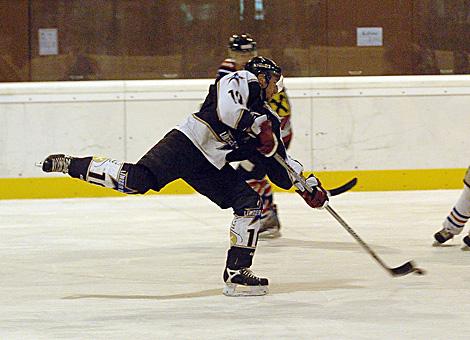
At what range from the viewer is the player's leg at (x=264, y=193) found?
20.4 ft

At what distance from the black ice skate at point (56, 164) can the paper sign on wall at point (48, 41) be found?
14.8 ft

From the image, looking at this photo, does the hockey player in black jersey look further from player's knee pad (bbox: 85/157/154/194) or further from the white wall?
the white wall

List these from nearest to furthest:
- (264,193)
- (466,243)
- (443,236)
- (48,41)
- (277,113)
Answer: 1. (466,243)
2. (443,236)
3. (277,113)
4. (264,193)
5. (48,41)

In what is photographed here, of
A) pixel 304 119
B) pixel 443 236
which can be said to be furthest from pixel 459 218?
pixel 304 119

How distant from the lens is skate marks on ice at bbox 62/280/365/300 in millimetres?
4445

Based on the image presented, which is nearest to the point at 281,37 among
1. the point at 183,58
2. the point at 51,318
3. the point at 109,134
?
the point at 183,58

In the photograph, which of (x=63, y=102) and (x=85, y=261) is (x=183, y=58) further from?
(x=85, y=261)

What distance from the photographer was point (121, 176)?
4410mm

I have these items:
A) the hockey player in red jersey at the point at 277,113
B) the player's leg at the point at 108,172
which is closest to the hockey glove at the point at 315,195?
the player's leg at the point at 108,172

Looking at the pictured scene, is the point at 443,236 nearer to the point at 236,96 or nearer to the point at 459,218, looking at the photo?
the point at 459,218

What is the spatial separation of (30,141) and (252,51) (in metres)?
2.95

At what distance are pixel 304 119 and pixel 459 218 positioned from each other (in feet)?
9.49

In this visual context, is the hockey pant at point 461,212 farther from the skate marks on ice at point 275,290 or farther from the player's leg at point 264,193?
the skate marks on ice at point 275,290

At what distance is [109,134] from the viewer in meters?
8.38
